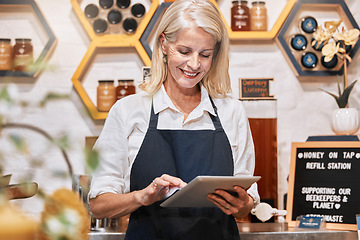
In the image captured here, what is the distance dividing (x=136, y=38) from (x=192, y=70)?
4.71ft

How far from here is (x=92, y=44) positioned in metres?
3.08

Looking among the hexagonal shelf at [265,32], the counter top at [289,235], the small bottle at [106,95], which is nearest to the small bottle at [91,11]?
the small bottle at [106,95]

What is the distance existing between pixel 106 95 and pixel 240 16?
1.00m

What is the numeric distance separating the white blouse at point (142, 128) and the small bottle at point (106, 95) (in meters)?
1.17

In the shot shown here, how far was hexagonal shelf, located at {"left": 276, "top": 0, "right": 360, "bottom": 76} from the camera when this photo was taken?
10.2ft

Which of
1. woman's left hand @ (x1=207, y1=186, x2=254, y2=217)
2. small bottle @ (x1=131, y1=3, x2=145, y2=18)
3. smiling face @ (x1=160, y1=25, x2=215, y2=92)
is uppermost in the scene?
small bottle @ (x1=131, y1=3, x2=145, y2=18)

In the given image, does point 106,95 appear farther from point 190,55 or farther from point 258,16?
point 190,55

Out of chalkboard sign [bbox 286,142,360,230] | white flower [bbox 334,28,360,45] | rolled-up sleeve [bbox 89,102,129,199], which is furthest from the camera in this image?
white flower [bbox 334,28,360,45]

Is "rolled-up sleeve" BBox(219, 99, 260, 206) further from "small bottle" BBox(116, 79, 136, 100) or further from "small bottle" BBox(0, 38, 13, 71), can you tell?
"small bottle" BBox(0, 38, 13, 71)

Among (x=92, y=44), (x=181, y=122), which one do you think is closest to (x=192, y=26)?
(x=181, y=122)

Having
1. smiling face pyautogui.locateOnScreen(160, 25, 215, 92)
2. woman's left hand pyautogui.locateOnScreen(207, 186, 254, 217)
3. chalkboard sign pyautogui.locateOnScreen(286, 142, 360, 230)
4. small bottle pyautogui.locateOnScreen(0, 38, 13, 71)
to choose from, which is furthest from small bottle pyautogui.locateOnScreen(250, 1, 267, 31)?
woman's left hand pyautogui.locateOnScreen(207, 186, 254, 217)

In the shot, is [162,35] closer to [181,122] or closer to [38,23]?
[181,122]

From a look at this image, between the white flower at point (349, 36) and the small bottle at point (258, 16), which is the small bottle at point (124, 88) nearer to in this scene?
the small bottle at point (258, 16)

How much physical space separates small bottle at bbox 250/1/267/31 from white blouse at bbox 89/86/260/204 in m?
1.31
